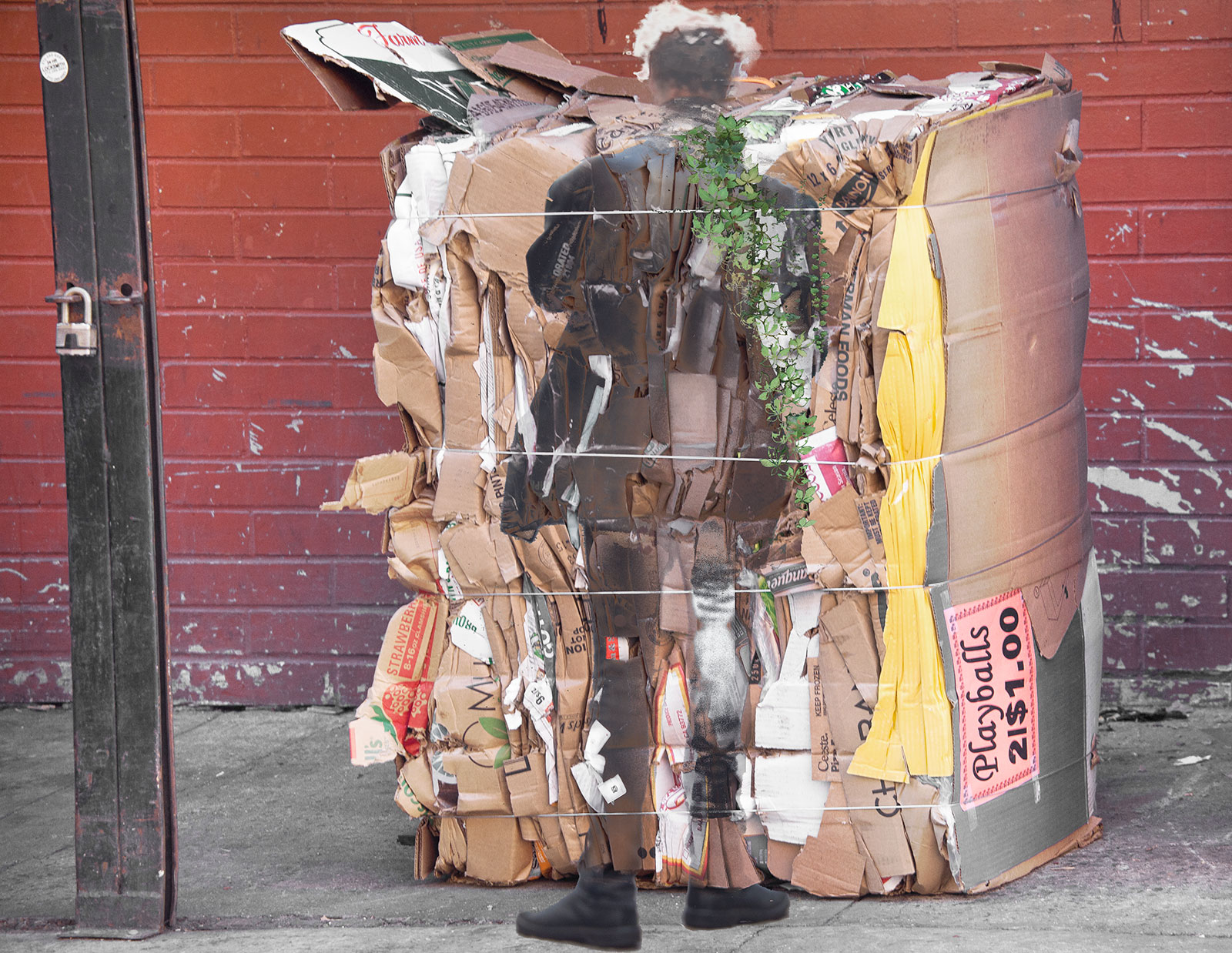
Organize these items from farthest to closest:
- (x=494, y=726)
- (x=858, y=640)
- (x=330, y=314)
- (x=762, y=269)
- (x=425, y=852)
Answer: (x=330, y=314) < (x=425, y=852) < (x=494, y=726) < (x=858, y=640) < (x=762, y=269)

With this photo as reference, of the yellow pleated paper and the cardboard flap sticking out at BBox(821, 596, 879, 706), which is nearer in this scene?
the yellow pleated paper

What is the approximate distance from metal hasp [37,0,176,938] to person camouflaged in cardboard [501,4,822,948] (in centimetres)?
99

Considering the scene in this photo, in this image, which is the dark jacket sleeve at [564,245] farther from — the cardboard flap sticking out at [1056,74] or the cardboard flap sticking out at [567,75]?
the cardboard flap sticking out at [1056,74]

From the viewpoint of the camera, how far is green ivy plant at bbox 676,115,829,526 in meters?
3.06

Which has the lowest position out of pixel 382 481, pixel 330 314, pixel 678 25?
pixel 382 481

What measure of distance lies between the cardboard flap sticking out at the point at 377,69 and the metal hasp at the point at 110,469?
1.50 feet

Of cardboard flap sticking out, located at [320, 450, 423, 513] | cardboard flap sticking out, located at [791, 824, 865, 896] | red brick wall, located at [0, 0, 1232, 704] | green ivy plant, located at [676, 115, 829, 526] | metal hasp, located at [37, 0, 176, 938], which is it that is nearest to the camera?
green ivy plant, located at [676, 115, 829, 526]

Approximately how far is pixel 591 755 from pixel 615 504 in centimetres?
66

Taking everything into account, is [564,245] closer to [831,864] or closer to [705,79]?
[705,79]

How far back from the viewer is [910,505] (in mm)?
3154

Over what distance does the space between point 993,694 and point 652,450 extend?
3.58 feet

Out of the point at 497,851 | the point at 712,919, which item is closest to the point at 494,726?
the point at 497,851

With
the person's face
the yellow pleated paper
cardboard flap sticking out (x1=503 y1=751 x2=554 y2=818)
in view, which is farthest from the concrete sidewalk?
the person's face

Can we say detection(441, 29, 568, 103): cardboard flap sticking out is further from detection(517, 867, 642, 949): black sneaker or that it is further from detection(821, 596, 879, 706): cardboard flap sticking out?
detection(517, 867, 642, 949): black sneaker
